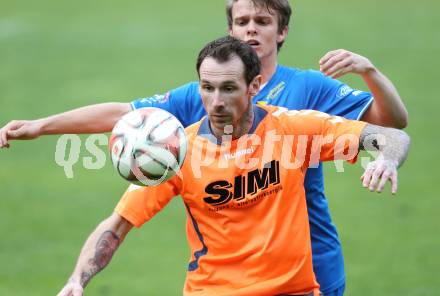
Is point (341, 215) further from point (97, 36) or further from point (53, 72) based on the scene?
point (97, 36)

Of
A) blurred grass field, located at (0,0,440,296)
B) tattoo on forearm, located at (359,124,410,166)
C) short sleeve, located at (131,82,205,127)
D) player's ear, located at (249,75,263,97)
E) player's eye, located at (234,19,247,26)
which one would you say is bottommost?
blurred grass field, located at (0,0,440,296)

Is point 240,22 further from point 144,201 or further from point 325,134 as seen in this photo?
point 144,201

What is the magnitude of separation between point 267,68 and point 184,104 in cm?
74

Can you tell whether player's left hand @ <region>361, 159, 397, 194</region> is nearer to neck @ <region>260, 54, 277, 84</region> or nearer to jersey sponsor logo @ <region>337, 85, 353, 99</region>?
jersey sponsor logo @ <region>337, 85, 353, 99</region>

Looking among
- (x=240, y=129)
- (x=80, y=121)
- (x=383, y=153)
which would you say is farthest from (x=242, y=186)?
(x=80, y=121)

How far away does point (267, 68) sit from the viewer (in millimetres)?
8539

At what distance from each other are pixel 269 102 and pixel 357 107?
711 mm

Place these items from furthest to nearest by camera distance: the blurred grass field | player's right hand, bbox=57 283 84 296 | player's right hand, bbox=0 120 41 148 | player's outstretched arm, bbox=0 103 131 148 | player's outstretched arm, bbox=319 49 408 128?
1. the blurred grass field
2. player's outstretched arm, bbox=0 103 131 148
3. player's right hand, bbox=0 120 41 148
4. player's outstretched arm, bbox=319 49 408 128
5. player's right hand, bbox=57 283 84 296

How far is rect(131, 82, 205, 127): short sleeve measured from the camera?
8.38m

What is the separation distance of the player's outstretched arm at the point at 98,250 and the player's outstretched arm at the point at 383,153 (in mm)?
1779

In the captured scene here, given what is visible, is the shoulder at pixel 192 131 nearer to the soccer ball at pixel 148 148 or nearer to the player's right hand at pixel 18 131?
the soccer ball at pixel 148 148

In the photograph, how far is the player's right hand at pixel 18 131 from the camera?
7887 mm

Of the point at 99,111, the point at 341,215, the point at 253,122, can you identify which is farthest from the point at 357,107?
the point at 341,215

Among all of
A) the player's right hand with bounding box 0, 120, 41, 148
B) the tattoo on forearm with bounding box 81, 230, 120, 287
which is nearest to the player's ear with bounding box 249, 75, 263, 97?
the tattoo on forearm with bounding box 81, 230, 120, 287
